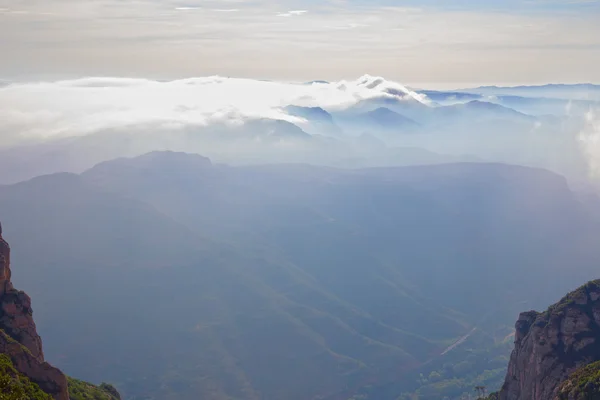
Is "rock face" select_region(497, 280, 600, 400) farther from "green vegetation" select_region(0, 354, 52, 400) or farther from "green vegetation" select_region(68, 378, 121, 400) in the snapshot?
"green vegetation" select_region(68, 378, 121, 400)

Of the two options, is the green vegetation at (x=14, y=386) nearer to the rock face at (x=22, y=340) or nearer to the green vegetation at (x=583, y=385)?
the rock face at (x=22, y=340)

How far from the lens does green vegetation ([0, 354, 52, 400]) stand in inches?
1143

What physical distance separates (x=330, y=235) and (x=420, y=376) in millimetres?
64911

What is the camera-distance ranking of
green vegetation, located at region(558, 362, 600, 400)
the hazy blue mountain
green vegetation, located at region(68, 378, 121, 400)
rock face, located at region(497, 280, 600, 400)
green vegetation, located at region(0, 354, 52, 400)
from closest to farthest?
green vegetation, located at region(0, 354, 52, 400)
green vegetation, located at region(558, 362, 600, 400)
rock face, located at region(497, 280, 600, 400)
green vegetation, located at region(68, 378, 121, 400)
the hazy blue mountain

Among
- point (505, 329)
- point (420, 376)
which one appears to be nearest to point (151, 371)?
point (420, 376)

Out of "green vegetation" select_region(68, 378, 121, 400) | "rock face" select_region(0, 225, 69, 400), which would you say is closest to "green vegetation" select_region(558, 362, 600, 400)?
"rock face" select_region(0, 225, 69, 400)

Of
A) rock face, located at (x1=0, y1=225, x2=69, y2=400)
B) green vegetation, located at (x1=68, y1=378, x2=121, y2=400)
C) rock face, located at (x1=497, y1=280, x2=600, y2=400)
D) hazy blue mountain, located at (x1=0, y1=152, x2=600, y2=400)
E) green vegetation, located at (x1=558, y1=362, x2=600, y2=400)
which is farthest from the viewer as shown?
hazy blue mountain, located at (x1=0, y1=152, x2=600, y2=400)

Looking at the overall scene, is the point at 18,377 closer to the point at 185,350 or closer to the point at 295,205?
the point at 185,350

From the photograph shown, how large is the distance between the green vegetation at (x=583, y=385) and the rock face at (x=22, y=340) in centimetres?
2818

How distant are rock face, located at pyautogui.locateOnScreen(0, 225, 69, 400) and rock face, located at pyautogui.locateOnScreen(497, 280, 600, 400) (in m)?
29.2

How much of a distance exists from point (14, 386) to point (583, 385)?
29000mm

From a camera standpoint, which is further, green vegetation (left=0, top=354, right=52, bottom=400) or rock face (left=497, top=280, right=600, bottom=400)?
rock face (left=497, top=280, right=600, bottom=400)

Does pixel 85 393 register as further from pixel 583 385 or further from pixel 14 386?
pixel 583 385

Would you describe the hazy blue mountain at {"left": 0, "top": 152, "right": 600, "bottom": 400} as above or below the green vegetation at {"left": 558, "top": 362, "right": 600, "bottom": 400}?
below
